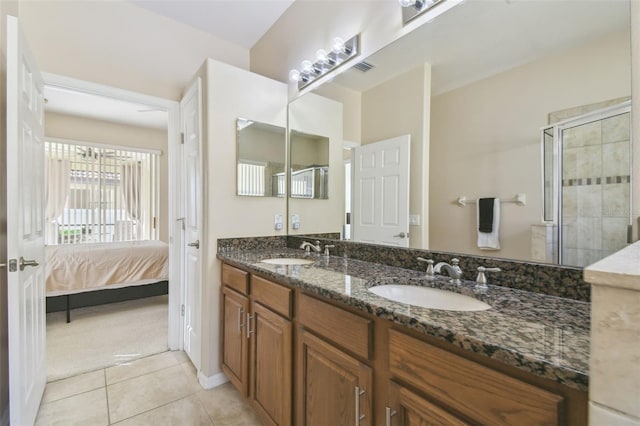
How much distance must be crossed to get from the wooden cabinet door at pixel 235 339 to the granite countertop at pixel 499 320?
56 centimetres

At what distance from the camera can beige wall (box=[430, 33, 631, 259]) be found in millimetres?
976

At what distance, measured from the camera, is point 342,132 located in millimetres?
2043

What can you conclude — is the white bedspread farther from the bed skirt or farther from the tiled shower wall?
the tiled shower wall

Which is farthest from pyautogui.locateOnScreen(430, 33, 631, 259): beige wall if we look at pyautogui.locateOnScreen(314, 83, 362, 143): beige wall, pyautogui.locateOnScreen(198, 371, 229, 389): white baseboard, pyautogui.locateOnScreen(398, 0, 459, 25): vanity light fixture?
pyautogui.locateOnScreen(198, 371, 229, 389): white baseboard

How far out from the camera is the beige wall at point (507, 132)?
38.4 inches

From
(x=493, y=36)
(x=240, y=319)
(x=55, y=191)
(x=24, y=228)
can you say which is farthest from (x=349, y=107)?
(x=55, y=191)

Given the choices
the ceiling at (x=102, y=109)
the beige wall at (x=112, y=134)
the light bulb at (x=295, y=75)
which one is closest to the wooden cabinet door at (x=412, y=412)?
the light bulb at (x=295, y=75)

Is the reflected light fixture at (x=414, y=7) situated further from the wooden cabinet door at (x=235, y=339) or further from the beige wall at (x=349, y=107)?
the wooden cabinet door at (x=235, y=339)

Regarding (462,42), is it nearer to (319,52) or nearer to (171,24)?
(319,52)

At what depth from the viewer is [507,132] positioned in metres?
1.18

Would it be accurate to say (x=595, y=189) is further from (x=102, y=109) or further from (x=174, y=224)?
(x=102, y=109)

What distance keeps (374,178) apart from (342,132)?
18.3 inches

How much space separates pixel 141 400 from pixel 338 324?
1656mm

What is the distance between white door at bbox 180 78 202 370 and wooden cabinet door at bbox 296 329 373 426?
1153 mm
